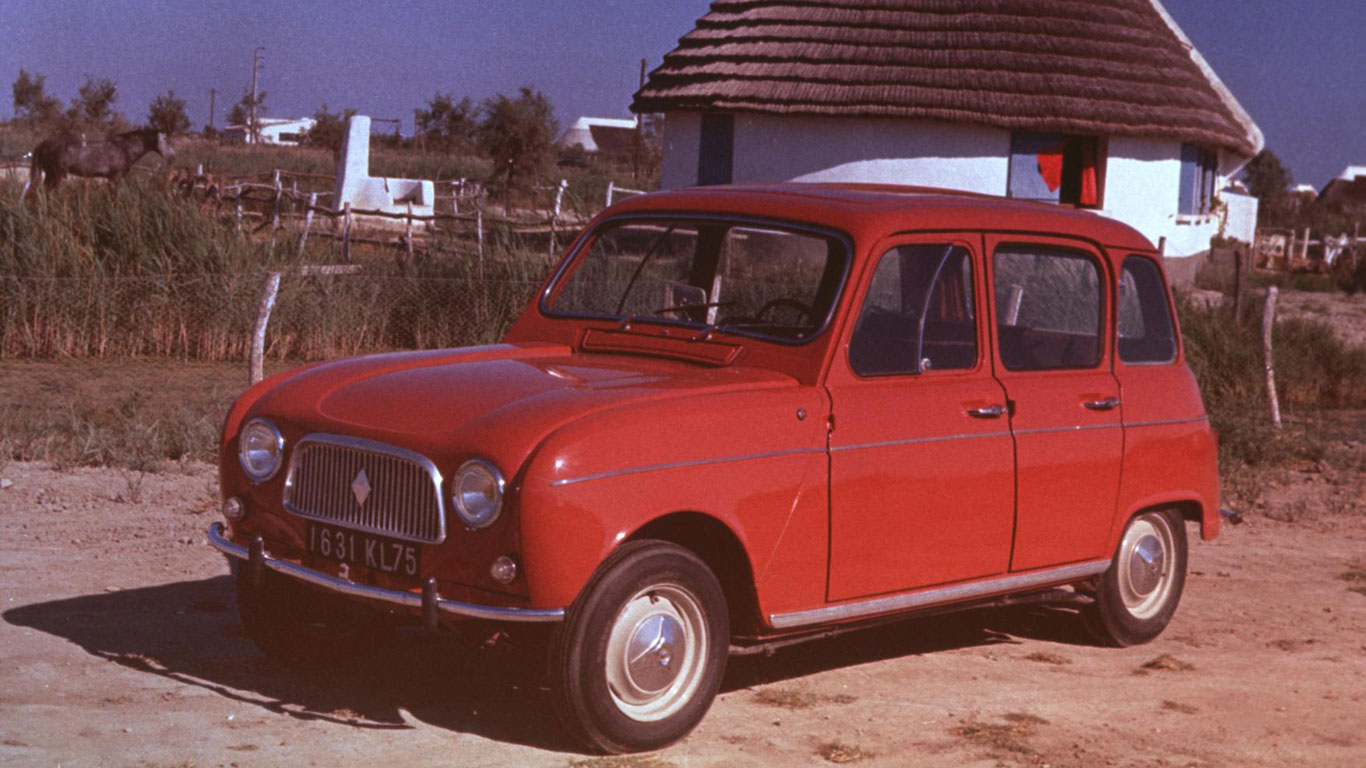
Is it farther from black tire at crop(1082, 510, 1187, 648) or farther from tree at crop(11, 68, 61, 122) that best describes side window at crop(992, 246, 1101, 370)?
tree at crop(11, 68, 61, 122)

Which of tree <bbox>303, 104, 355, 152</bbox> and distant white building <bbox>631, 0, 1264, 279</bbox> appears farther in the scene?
tree <bbox>303, 104, 355, 152</bbox>

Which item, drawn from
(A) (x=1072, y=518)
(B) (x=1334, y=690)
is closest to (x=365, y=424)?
(A) (x=1072, y=518)

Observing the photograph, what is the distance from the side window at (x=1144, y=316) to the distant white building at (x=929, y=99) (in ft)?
72.9

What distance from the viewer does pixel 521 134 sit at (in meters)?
54.3

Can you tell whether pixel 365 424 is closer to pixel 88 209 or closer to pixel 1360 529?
pixel 1360 529

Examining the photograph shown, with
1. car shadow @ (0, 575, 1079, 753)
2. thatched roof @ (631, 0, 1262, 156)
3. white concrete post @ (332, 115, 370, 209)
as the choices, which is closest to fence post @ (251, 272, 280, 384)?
car shadow @ (0, 575, 1079, 753)

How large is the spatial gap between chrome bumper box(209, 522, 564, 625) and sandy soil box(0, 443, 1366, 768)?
0.46 m

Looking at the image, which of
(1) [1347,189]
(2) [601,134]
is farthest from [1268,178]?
(2) [601,134]

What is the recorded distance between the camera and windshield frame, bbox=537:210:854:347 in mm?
6414

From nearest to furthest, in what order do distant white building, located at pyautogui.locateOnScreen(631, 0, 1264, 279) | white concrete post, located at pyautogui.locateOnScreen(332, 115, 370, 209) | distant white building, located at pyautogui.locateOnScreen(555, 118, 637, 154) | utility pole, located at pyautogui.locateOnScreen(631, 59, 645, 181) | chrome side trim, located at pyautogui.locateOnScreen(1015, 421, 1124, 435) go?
1. chrome side trim, located at pyautogui.locateOnScreen(1015, 421, 1124, 435)
2. distant white building, located at pyautogui.locateOnScreen(631, 0, 1264, 279)
3. white concrete post, located at pyautogui.locateOnScreen(332, 115, 370, 209)
4. utility pole, located at pyautogui.locateOnScreen(631, 59, 645, 181)
5. distant white building, located at pyautogui.locateOnScreen(555, 118, 637, 154)

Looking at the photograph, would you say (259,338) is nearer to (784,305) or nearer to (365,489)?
(784,305)

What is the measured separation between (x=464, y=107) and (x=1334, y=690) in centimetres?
7264

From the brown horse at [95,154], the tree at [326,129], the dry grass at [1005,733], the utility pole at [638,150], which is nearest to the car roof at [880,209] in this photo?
the dry grass at [1005,733]

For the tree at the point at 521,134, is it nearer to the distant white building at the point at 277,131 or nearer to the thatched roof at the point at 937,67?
the thatched roof at the point at 937,67
